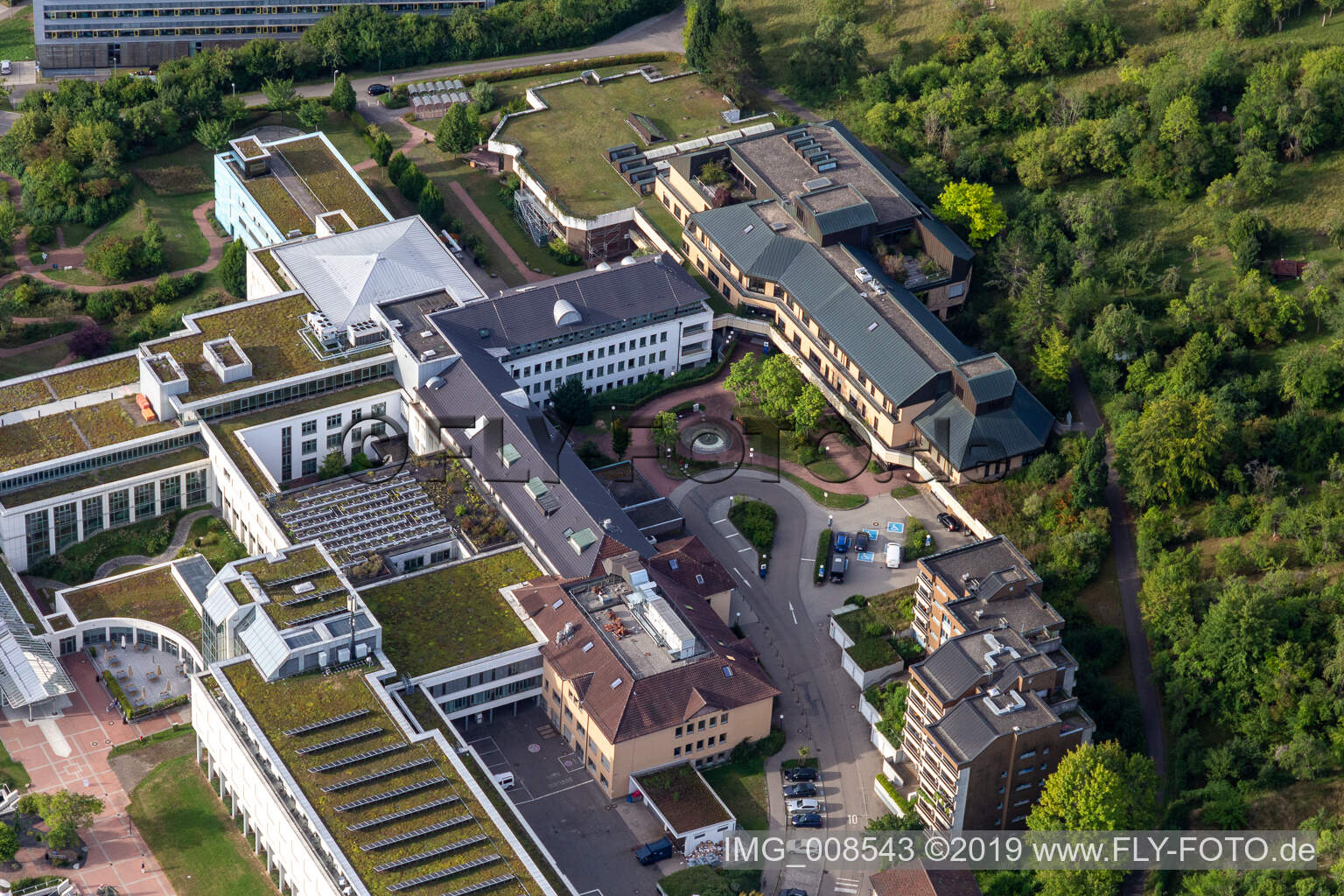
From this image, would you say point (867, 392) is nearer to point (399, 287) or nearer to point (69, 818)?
point (399, 287)

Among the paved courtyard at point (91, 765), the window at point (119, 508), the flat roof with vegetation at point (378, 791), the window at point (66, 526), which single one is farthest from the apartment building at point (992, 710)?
the window at point (66, 526)

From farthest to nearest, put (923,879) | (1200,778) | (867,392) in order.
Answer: (867,392) < (1200,778) < (923,879)

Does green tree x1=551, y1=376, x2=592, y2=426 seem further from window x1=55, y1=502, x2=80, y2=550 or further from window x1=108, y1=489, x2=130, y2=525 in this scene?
window x1=55, y1=502, x2=80, y2=550

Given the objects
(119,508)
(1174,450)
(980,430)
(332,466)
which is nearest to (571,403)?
(332,466)

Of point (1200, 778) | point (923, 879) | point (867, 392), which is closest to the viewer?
point (923, 879)

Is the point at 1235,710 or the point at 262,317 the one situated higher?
the point at 262,317

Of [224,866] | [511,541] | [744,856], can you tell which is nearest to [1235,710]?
[744,856]

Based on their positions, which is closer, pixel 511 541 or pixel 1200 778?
pixel 1200 778
